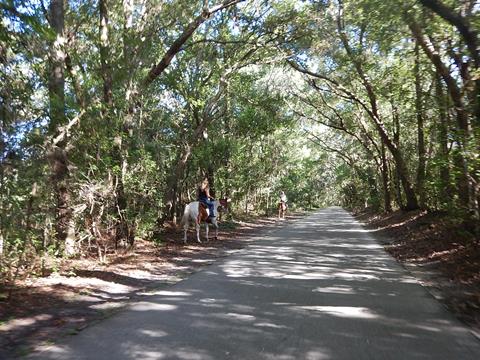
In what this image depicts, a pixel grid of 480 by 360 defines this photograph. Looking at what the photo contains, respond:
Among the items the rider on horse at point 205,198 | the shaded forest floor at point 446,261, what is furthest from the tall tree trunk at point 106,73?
the shaded forest floor at point 446,261

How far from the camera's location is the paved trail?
5.02 metres

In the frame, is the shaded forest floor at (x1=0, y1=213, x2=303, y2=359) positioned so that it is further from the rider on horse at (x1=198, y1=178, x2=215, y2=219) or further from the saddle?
the rider on horse at (x1=198, y1=178, x2=215, y2=219)

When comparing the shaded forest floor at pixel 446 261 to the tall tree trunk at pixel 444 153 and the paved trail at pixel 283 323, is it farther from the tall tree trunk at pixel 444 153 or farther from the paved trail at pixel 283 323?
the tall tree trunk at pixel 444 153

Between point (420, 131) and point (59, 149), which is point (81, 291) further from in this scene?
point (420, 131)

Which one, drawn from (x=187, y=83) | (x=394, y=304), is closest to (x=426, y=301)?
(x=394, y=304)

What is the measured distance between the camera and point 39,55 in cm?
761

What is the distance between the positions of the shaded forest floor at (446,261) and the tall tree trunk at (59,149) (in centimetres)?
739

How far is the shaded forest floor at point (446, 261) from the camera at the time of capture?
733cm

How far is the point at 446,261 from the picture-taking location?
35.8 feet

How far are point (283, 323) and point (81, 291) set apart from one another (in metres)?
3.86

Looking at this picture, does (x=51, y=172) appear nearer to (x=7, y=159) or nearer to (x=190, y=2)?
(x=7, y=159)

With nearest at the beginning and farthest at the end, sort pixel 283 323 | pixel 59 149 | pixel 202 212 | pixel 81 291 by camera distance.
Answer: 1. pixel 283 323
2. pixel 81 291
3. pixel 59 149
4. pixel 202 212

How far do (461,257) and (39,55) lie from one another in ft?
32.7

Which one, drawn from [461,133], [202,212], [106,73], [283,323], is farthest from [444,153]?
Result: [106,73]
